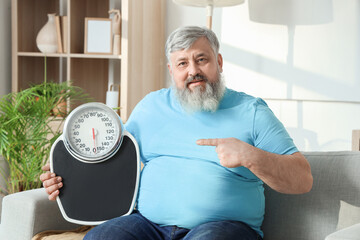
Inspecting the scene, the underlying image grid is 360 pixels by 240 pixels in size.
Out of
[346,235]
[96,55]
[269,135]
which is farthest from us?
[96,55]

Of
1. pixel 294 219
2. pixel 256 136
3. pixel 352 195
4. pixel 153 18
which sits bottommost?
pixel 294 219

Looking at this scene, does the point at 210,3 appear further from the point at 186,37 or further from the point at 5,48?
the point at 5,48

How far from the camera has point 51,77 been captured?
3.92 m

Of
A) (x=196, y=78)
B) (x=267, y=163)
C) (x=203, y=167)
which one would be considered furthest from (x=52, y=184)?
(x=267, y=163)

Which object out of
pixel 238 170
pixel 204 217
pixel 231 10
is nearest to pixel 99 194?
pixel 204 217

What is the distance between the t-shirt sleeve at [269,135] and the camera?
1637mm

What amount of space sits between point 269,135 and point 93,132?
2.02ft

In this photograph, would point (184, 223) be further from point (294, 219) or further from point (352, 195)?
point (352, 195)

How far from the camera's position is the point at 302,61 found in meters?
3.15

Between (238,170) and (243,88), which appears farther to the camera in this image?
(243,88)

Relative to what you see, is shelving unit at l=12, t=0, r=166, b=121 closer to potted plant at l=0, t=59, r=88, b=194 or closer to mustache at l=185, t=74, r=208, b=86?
potted plant at l=0, t=59, r=88, b=194

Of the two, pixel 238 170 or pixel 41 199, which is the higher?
pixel 238 170

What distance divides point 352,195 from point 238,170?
45 centimetres

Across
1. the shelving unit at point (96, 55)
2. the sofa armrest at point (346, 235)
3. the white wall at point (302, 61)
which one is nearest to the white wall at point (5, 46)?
the shelving unit at point (96, 55)
